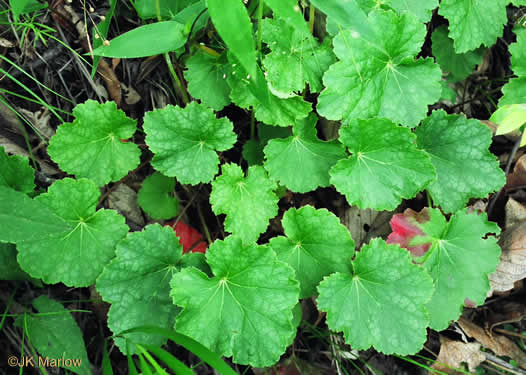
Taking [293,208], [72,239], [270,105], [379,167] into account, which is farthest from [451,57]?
[72,239]

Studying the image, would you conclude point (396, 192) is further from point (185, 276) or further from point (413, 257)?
point (185, 276)

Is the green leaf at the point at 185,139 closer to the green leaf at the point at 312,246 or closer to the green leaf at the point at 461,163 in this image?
the green leaf at the point at 312,246

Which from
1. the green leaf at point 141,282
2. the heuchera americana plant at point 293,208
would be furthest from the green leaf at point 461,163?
the green leaf at point 141,282

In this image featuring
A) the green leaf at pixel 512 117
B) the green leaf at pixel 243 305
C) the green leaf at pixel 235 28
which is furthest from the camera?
the green leaf at pixel 243 305

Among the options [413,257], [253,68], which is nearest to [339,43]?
[253,68]

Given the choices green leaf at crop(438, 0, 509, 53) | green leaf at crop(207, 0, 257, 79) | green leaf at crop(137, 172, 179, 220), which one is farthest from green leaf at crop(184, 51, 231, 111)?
green leaf at crop(438, 0, 509, 53)

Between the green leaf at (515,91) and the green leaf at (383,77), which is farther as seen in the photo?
the green leaf at (515,91)
